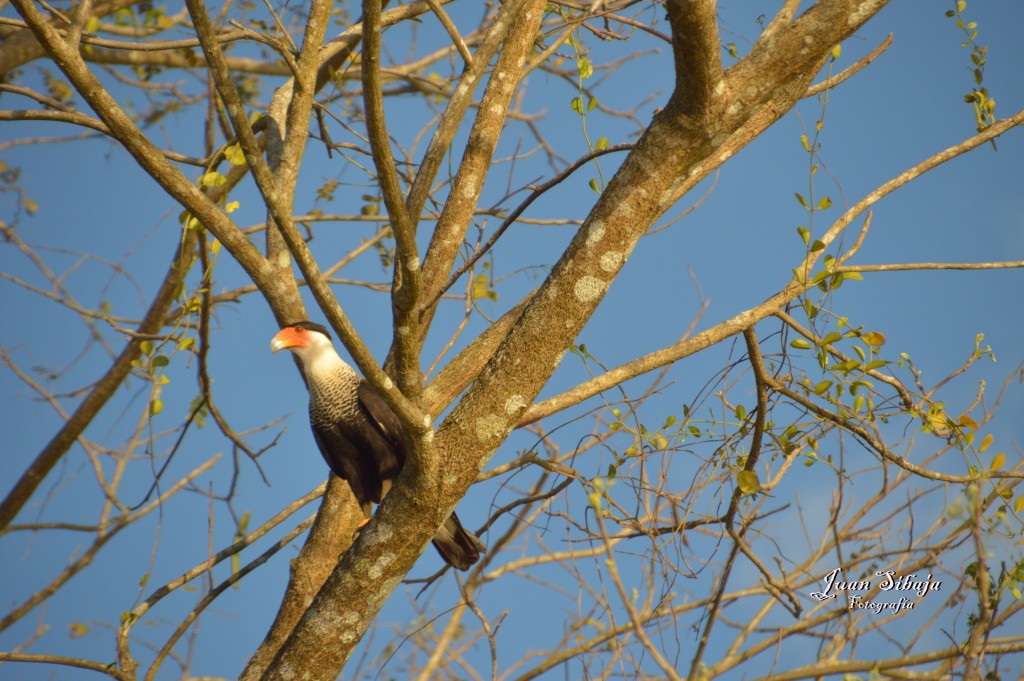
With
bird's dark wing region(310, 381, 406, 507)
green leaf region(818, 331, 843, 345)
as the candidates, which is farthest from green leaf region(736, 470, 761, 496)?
bird's dark wing region(310, 381, 406, 507)

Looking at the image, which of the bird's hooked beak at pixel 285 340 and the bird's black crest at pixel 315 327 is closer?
the bird's hooked beak at pixel 285 340

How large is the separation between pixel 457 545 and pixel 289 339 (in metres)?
1.02

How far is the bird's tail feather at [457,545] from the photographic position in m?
3.23

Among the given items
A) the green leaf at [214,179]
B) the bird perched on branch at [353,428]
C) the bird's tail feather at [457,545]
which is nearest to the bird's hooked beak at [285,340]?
the bird perched on branch at [353,428]

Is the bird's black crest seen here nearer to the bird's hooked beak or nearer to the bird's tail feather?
the bird's hooked beak

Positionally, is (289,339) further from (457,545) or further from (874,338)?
(874,338)

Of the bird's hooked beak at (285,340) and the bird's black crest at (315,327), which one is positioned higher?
the bird's black crest at (315,327)

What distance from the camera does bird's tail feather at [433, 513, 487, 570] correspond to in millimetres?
3234

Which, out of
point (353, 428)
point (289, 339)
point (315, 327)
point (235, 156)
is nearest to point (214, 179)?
point (235, 156)

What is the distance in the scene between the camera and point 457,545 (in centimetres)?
327

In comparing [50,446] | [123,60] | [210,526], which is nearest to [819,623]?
[210,526]

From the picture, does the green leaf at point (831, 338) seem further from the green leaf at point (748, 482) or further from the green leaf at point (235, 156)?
the green leaf at point (235, 156)

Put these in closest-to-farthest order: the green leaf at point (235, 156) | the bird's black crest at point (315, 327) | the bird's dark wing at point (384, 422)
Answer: the green leaf at point (235, 156), the bird's black crest at point (315, 327), the bird's dark wing at point (384, 422)

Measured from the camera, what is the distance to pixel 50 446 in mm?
4395
